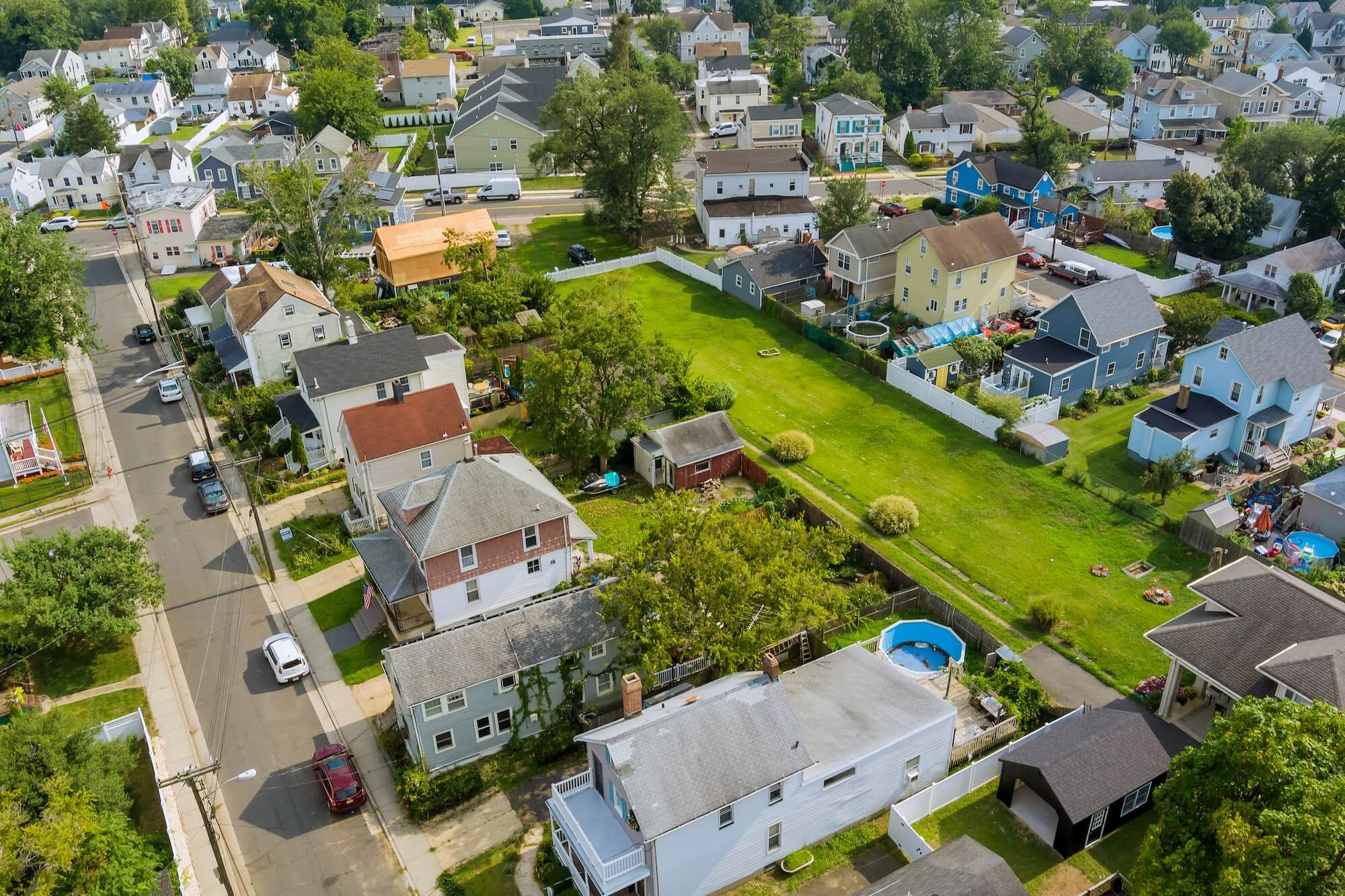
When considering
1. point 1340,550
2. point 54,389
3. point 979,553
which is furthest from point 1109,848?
point 54,389

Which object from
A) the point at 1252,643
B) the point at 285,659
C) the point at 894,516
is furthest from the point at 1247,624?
the point at 285,659

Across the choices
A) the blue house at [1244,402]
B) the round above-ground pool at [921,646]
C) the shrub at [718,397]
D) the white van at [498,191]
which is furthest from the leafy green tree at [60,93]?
the blue house at [1244,402]

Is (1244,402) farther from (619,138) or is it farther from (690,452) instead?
(619,138)

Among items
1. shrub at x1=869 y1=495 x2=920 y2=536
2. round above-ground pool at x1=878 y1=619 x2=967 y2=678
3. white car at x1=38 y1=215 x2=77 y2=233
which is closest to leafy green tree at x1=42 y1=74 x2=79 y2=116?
white car at x1=38 y1=215 x2=77 y2=233

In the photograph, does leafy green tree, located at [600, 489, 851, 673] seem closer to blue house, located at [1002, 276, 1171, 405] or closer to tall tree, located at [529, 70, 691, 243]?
blue house, located at [1002, 276, 1171, 405]

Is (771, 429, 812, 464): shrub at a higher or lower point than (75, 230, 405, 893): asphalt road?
higher
